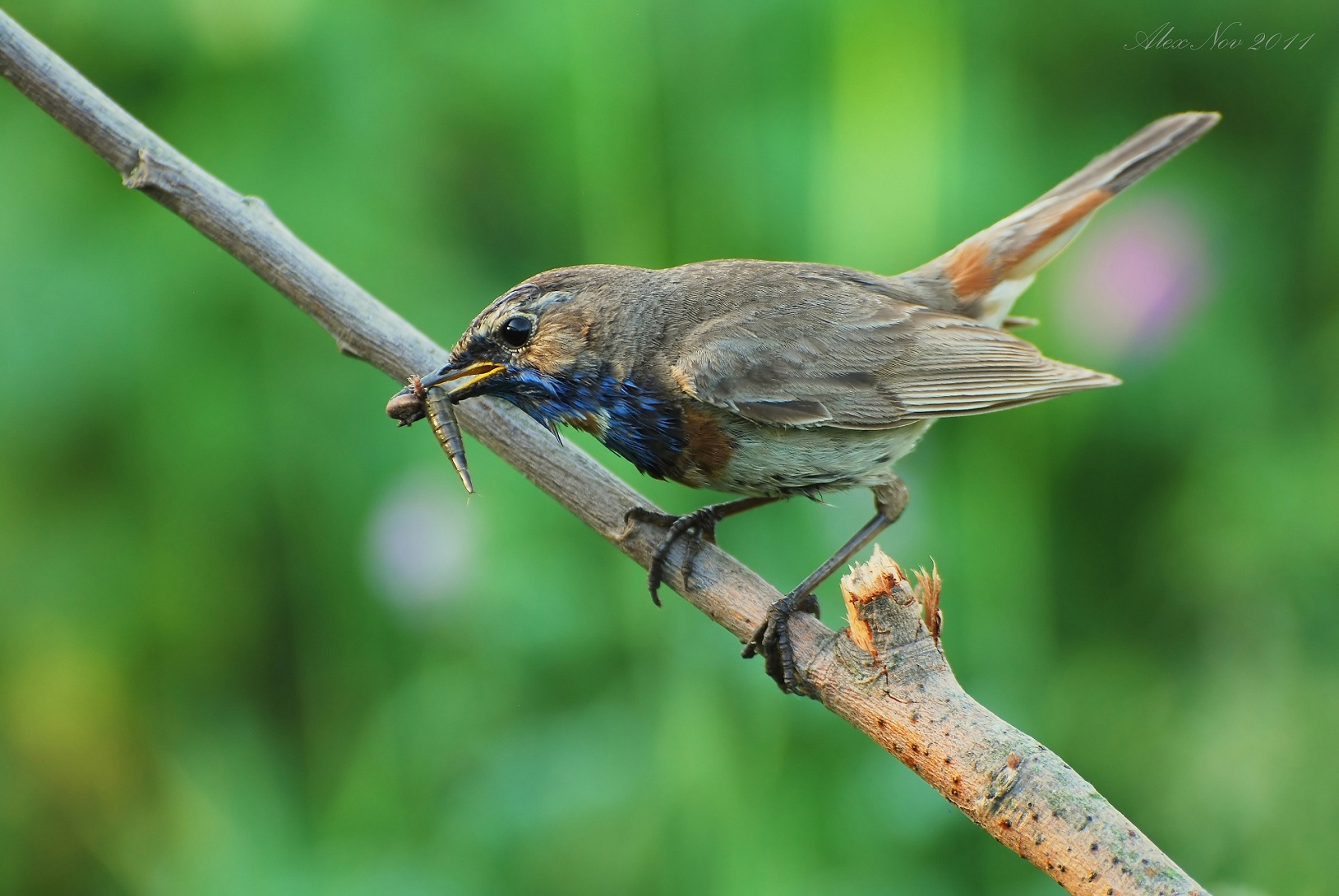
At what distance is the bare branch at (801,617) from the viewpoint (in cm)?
239

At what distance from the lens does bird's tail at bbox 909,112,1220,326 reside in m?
4.50

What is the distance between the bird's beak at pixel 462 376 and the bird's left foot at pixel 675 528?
529 mm

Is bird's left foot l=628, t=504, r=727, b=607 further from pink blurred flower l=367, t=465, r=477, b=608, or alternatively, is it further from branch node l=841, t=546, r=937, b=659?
pink blurred flower l=367, t=465, r=477, b=608

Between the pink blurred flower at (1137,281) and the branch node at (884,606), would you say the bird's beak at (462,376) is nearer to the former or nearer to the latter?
the branch node at (884,606)

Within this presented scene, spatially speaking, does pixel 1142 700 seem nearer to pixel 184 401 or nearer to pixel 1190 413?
pixel 1190 413

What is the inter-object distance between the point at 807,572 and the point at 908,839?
3.13 ft

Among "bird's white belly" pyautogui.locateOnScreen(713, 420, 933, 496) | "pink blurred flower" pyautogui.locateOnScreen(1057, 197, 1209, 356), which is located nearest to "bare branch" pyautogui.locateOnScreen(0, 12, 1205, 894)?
"bird's white belly" pyautogui.locateOnScreen(713, 420, 933, 496)

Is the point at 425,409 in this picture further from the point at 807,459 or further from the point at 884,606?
the point at 884,606

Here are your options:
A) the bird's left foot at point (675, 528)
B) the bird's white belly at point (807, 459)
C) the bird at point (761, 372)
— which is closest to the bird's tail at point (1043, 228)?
the bird at point (761, 372)

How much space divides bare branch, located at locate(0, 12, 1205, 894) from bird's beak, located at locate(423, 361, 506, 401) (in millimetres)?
54

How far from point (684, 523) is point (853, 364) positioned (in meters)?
0.82

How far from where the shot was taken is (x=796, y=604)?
3434 mm

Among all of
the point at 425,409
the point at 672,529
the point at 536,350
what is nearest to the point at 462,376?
the point at 425,409

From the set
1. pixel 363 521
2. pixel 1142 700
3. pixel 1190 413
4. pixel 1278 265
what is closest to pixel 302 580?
pixel 363 521
